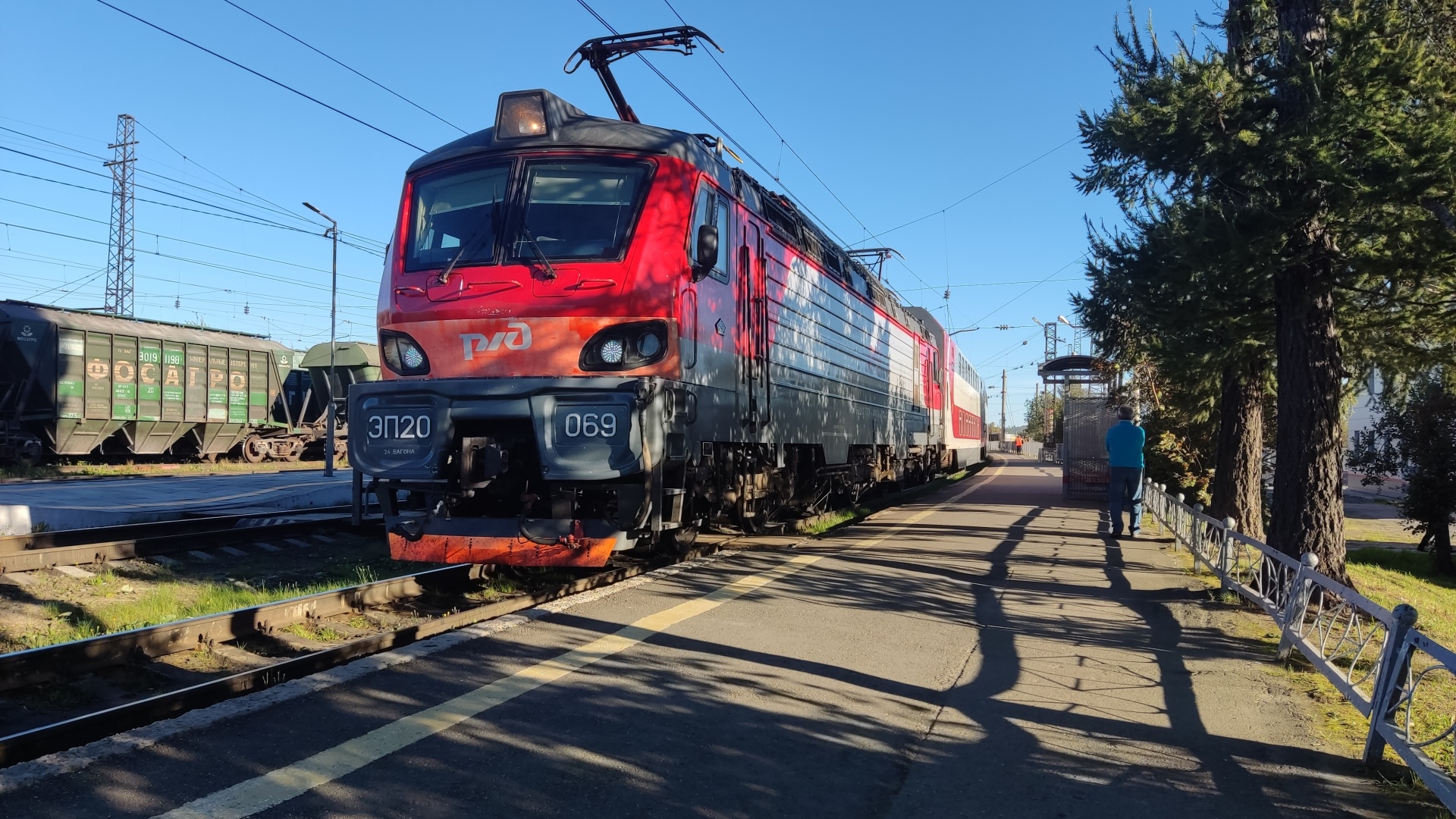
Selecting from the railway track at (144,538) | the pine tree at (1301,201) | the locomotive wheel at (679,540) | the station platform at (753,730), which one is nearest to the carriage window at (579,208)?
the station platform at (753,730)

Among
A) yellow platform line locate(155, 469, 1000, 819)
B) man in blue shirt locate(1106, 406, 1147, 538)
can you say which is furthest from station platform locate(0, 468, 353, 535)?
man in blue shirt locate(1106, 406, 1147, 538)

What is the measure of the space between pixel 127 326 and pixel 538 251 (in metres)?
17.7

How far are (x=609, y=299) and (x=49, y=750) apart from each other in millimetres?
3873

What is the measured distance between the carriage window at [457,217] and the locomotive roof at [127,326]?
50.8ft

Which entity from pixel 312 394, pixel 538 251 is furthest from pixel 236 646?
pixel 312 394

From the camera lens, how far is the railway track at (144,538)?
25.2 feet

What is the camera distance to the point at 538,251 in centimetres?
637

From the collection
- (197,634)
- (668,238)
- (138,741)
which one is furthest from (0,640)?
(668,238)

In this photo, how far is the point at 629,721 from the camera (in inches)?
161

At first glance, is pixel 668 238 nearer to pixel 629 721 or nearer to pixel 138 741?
pixel 629 721

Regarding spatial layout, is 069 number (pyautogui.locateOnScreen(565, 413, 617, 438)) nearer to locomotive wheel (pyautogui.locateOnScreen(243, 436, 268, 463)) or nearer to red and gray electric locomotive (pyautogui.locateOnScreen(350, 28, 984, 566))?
red and gray electric locomotive (pyautogui.locateOnScreen(350, 28, 984, 566))

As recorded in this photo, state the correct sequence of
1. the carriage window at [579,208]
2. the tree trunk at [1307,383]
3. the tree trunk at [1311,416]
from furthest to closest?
the tree trunk at [1311,416] → the tree trunk at [1307,383] → the carriage window at [579,208]

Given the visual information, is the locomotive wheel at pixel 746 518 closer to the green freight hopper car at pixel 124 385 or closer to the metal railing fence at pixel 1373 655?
the metal railing fence at pixel 1373 655

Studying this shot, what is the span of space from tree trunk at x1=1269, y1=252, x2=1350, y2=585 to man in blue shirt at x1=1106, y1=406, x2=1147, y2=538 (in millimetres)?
3798
